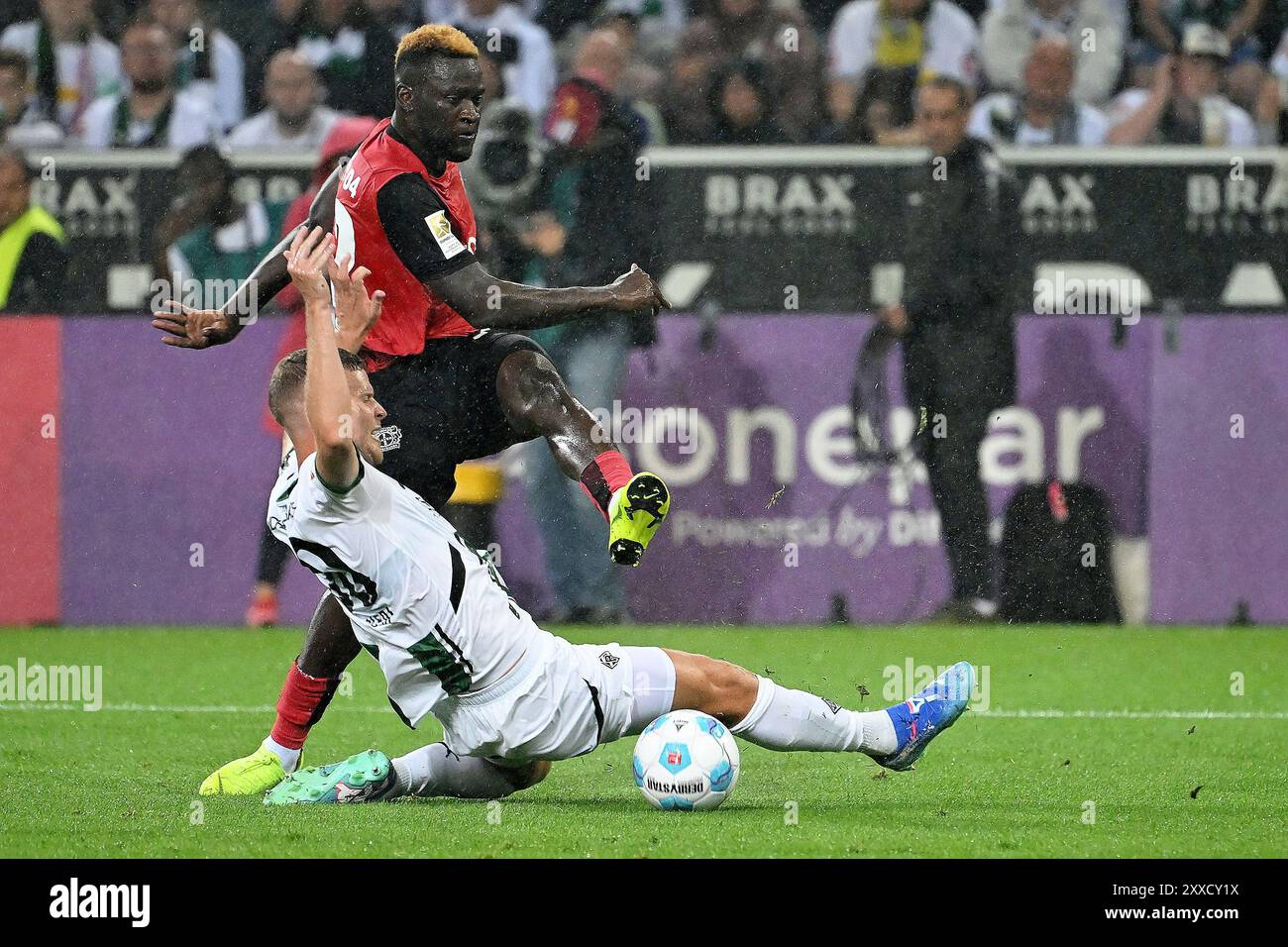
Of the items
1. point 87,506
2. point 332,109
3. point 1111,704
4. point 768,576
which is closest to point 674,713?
point 1111,704

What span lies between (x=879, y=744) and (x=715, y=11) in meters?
7.20

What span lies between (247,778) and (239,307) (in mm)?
1476

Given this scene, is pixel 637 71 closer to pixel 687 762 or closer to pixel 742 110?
pixel 742 110

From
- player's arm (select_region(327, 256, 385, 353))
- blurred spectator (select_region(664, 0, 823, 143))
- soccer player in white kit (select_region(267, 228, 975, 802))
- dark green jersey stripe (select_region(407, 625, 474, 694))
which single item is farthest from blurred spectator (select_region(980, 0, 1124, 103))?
dark green jersey stripe (select_region(407, 625, 474, 694))

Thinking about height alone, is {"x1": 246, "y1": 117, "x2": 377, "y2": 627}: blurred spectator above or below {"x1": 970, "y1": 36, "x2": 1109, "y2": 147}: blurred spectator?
below

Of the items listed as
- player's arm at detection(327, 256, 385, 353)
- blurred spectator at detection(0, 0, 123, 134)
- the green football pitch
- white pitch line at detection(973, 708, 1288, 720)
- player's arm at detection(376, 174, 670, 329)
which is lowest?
white pitch line at detection(973, 708, 1288, 720)

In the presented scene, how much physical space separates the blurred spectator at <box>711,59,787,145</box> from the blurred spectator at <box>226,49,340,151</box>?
2129 millimetres

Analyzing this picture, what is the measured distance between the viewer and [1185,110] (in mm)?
11922

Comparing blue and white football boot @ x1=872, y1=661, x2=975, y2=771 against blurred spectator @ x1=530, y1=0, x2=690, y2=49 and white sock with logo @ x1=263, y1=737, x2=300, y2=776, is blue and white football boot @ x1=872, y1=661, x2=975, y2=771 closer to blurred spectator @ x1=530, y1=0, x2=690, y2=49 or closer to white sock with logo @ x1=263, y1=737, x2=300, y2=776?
white sock with logo @ x1=263, y1=737, x2=300, y2=776

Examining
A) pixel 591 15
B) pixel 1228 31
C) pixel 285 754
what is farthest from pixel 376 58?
pixel 285 754

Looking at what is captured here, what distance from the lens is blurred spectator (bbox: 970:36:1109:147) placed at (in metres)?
11.6

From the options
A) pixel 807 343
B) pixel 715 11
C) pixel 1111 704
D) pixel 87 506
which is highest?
pixel 715 11

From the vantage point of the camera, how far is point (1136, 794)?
19.5 feet

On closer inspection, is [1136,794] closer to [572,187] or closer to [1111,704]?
[1111,704]
